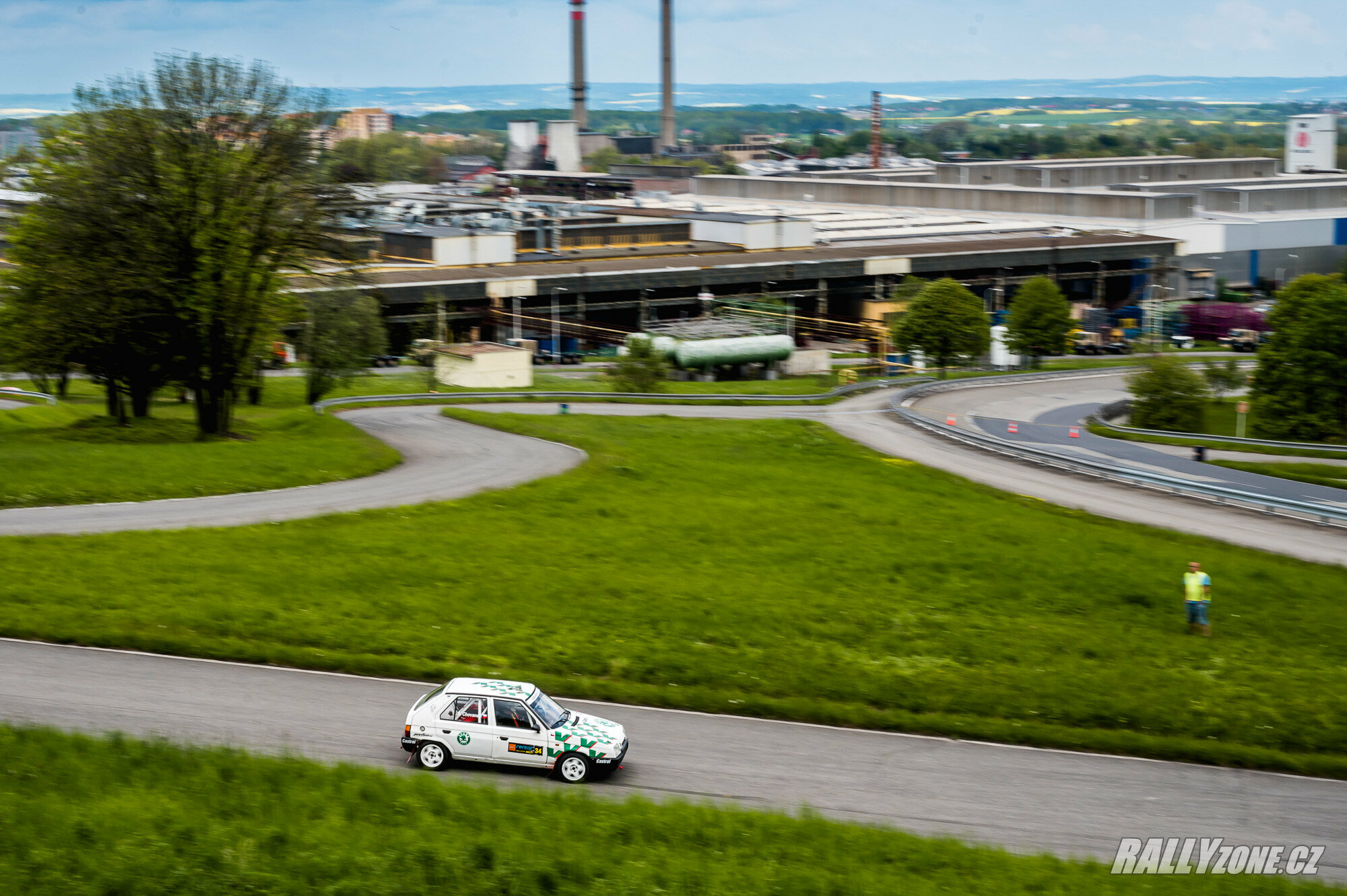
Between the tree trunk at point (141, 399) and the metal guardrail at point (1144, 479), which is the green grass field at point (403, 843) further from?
the tree trunk at point (141, 399)

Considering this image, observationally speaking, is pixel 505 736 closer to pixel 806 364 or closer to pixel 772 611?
pixel 772 611

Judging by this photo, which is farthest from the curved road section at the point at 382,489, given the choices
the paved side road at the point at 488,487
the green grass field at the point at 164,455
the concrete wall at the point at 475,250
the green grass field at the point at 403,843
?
the concrete wall at the point at 475,250

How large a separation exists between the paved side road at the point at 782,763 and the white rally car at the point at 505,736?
287 millimetres

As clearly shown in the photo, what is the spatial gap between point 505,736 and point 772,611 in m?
8.45

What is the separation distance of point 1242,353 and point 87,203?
75.4 meters

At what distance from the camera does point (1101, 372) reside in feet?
237

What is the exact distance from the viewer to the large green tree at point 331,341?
48125 millimetres

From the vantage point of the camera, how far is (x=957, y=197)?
142 m

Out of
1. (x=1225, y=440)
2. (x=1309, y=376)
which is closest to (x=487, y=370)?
(x=1225, y=440)

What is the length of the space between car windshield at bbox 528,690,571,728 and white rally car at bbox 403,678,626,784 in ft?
0.05

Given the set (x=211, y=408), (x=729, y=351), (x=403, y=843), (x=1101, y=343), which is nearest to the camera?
(x=403, y=843)

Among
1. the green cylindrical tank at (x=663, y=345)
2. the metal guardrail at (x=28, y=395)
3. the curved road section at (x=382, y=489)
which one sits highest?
the green cylindrical tank at (x=663, y=345)

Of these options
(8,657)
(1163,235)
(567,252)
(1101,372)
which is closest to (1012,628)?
(8,657)

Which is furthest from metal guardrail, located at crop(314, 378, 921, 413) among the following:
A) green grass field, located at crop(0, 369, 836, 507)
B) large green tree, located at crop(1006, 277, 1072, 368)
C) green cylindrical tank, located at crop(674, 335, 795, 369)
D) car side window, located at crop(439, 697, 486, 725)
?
car side window, located at crop(439, 697, 486, 725)
